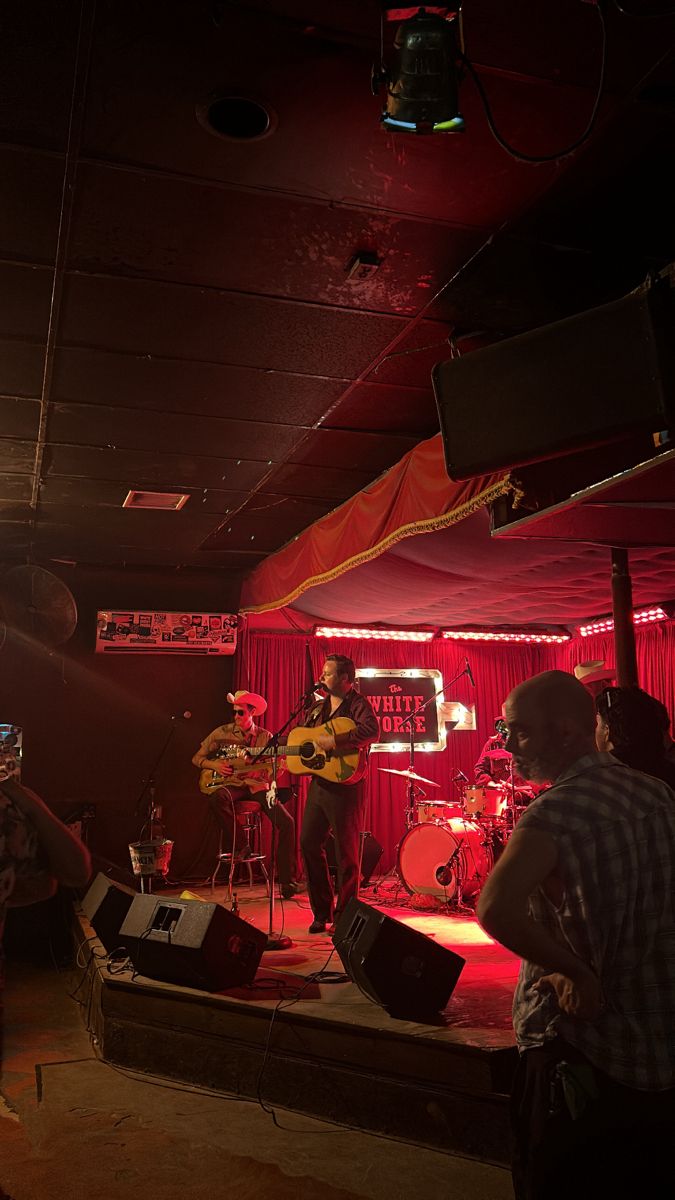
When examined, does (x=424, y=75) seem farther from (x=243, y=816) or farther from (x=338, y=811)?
(x=243, y=816)

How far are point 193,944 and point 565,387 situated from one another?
336cm

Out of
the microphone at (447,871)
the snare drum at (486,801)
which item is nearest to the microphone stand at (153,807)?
the microphone at (447,871)

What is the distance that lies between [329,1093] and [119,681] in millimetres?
5861

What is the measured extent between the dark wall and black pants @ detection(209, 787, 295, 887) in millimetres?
742

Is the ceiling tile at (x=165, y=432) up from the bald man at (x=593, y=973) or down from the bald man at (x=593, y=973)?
up

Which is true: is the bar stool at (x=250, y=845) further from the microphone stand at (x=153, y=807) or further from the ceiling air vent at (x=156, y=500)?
the ceiling air vent at (x=156, y=500)

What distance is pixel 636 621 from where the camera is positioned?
10023 mm

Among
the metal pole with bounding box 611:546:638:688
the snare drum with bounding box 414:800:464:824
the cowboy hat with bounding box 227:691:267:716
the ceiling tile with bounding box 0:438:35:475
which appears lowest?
the snare drum with bounding box 414:800:464:824

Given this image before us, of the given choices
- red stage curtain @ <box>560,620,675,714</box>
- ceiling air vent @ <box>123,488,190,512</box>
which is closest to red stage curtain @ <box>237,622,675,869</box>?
red stage curtain @ <box>560,620,675,714</box>

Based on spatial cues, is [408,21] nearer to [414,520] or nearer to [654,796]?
[654,796]

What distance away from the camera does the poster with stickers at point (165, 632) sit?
894cm

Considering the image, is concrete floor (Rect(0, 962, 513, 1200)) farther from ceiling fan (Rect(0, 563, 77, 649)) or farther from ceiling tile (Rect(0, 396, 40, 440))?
ceiling fan (Rect(0, 563, 77, 649))

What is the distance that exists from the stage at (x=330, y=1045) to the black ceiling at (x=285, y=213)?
127 inches

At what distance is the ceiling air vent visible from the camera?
660 cm
